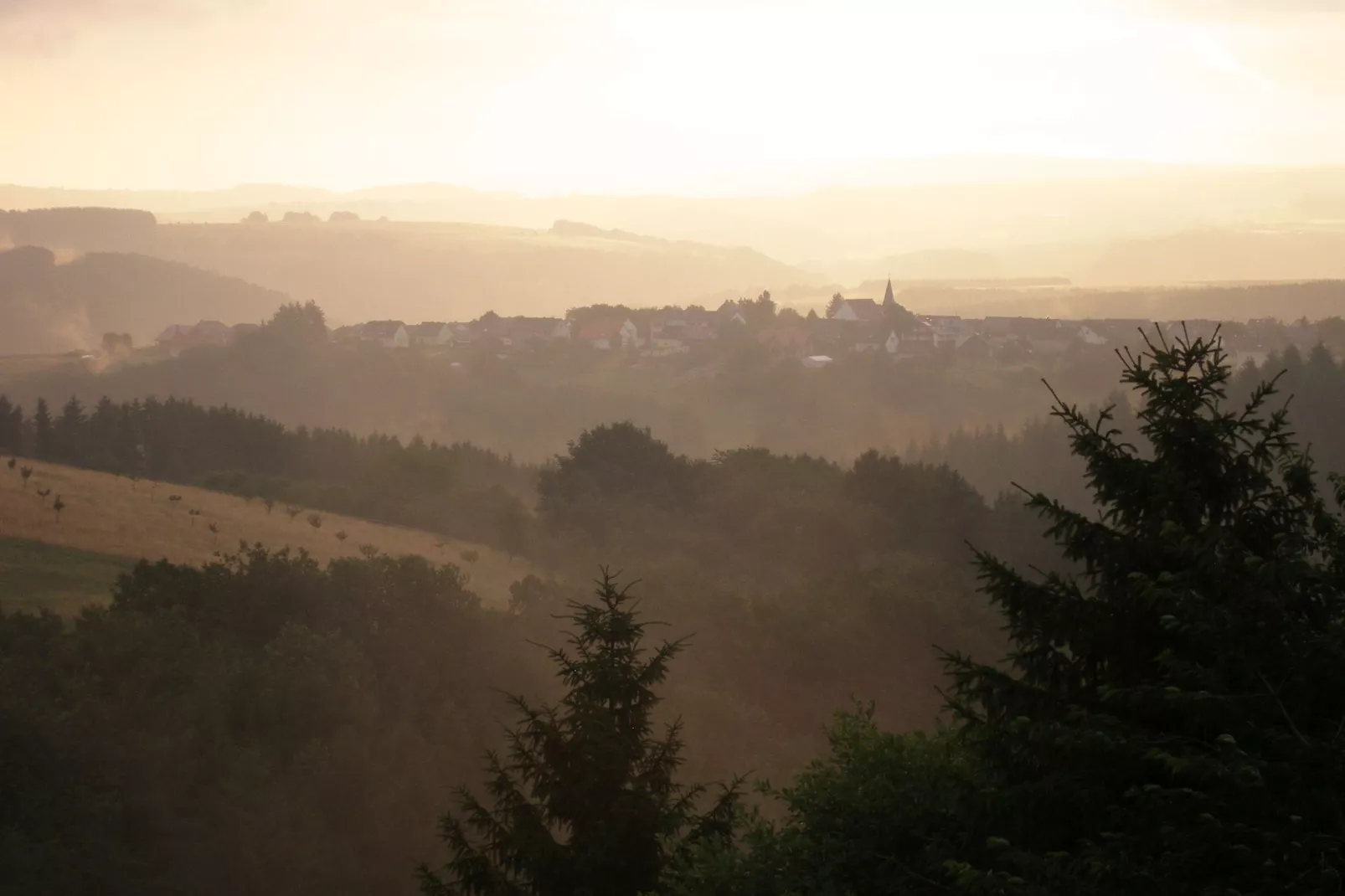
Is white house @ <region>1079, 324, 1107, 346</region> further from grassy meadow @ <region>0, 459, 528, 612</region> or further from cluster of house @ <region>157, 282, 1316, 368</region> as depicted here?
grassy meadow @ <region>0, 459, 528, 612</region>

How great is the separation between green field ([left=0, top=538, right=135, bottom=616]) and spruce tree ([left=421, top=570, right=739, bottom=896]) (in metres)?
16.0

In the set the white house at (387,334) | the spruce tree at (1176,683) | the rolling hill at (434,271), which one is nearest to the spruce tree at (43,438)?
the spruce tree at (1176,683)

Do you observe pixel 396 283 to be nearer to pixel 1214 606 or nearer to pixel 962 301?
pixel 962 301

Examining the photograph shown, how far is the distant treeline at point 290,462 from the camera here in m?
→ 43.9

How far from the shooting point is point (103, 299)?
13350cm

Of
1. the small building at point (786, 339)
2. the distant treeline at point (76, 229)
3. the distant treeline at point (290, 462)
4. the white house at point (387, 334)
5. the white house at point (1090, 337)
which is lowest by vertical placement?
the distant treeline at point (290, 462)

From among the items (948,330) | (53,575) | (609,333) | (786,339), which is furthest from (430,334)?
(53,575)

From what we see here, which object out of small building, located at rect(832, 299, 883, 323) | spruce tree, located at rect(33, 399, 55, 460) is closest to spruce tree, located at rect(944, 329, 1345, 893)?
spruce tree, located at rect(33, 399, 55, 460)

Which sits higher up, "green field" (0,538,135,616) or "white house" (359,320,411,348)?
"white house" (359,320,411,348)

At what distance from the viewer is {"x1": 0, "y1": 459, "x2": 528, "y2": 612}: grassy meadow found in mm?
27297

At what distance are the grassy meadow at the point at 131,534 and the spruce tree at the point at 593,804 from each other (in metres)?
17.0

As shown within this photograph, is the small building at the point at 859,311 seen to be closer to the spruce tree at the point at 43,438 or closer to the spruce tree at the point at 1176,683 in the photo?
the spruce tree at the point at 43,438

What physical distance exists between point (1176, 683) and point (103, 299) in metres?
142

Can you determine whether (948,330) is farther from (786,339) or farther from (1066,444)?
(1066,444)
